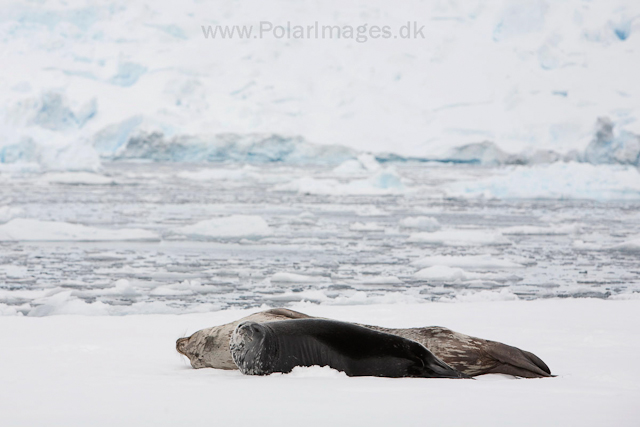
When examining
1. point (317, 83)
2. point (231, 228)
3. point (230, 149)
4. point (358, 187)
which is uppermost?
point (317, 83)

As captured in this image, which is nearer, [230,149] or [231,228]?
[231,228]

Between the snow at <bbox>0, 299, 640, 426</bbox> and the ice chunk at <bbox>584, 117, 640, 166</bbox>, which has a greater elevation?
the ice chunk at <bbox>584, 117, 640, 166</bbox>

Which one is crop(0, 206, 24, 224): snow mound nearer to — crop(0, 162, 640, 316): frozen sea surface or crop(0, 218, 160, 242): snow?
crop(0, 162, 640, 316): frozen sea surface

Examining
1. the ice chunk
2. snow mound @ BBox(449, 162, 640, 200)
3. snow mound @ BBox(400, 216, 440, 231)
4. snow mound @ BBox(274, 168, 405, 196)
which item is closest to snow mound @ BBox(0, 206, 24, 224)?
snow mound @ BBox(400, 216, 440, 231)

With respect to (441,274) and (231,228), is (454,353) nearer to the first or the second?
(441,274)

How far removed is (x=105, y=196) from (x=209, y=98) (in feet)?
50.4

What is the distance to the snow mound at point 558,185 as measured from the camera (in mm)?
14719

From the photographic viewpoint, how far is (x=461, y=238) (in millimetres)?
8344

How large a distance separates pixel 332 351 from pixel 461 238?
6478mm

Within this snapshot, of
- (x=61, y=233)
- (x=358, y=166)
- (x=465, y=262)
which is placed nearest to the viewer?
(x=465, y=262)

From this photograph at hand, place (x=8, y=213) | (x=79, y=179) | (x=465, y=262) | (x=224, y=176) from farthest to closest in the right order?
(x=224, y=176) → (x=79, y=179) → (x=8, y=213) → (x=465, y=262)

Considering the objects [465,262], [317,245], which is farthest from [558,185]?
[465,262]

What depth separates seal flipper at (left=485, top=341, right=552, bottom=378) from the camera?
2160mm

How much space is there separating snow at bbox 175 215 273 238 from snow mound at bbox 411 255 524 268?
8.31 feet
